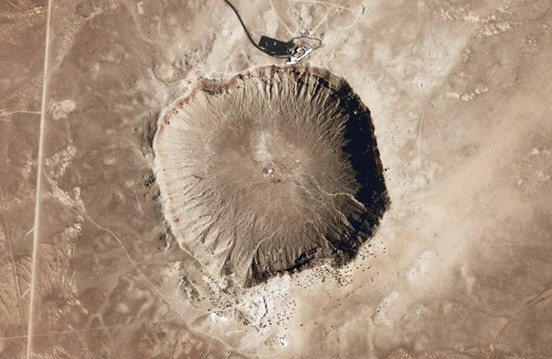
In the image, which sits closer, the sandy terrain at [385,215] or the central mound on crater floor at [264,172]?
the sandy terrain at [385,215]

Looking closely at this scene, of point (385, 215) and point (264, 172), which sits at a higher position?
point (264, 172)

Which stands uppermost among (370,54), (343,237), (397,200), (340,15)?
(340,15)

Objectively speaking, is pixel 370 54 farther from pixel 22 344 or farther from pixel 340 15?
pixel 22 344

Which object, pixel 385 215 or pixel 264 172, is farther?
pixel 264 172

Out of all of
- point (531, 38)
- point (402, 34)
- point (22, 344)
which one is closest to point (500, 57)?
point (531, 38)
